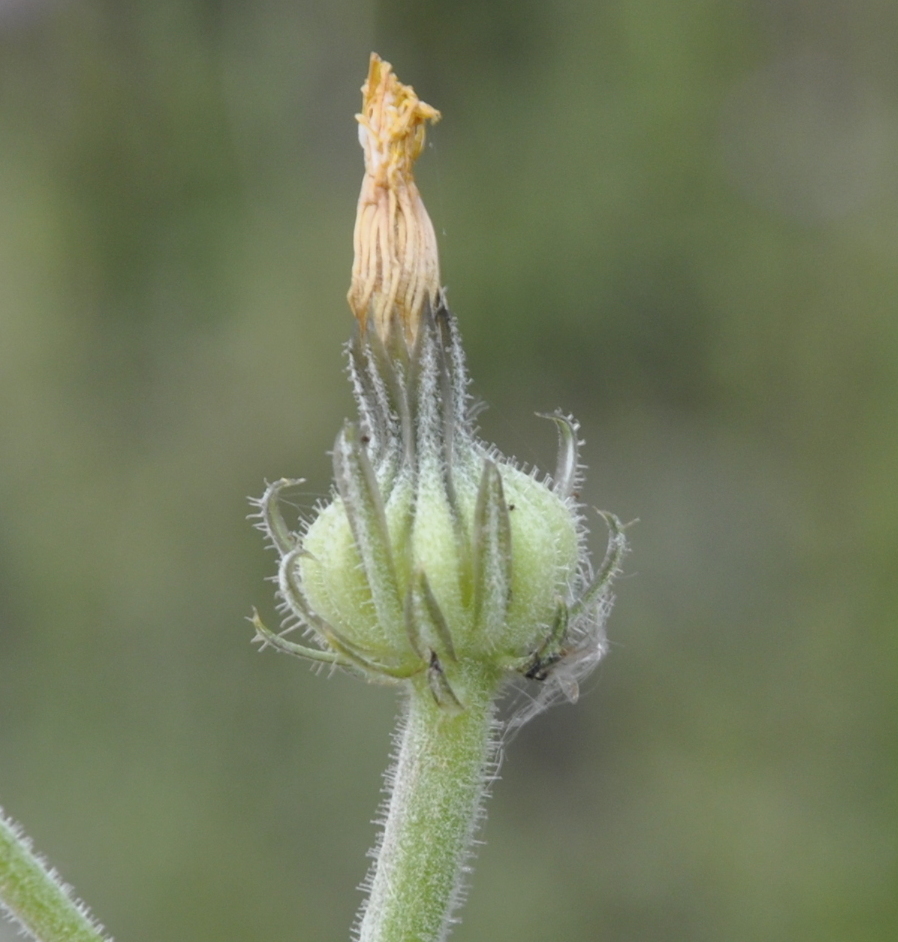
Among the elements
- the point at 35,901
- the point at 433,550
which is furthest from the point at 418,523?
the point at 35,901

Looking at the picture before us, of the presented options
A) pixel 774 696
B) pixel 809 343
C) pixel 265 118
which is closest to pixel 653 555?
pixel 774 696

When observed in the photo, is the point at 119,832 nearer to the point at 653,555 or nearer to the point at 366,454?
the point at 653,555

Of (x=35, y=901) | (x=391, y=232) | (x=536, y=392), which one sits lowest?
(x=35, y=901)

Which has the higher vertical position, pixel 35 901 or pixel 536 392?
pixel 536 392

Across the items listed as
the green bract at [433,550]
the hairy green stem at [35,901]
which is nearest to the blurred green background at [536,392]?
the green bract at [433,550]

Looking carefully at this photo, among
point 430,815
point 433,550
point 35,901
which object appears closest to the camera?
point 35,901

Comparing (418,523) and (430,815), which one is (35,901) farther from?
(418,523)

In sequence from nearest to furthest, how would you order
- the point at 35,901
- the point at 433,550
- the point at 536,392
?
1. the point at 35,901
2. the point at 433,550
3. the point at 536,392
